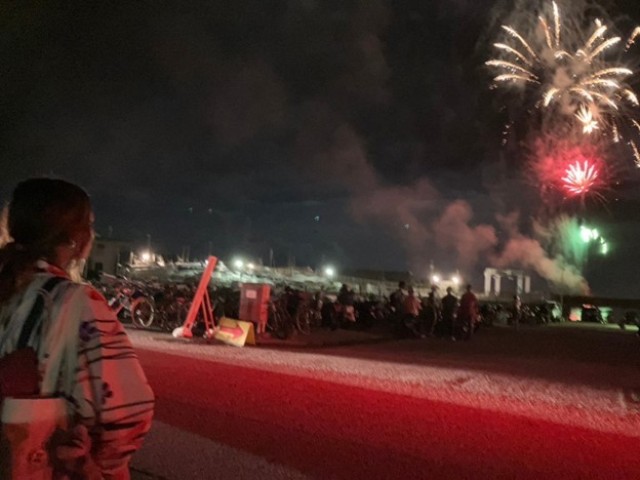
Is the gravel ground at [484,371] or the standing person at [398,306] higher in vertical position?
the standing person at [398,306]

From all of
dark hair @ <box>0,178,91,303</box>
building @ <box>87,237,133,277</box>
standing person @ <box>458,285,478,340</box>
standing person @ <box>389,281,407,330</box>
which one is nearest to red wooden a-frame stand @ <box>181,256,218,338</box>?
standing person @ <box>389,281,407,330</box>

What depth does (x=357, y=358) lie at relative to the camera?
1401 cm

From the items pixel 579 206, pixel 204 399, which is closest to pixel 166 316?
pixel 204 399

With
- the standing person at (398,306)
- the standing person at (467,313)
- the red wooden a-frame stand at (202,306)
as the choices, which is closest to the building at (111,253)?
the standing person at (398,306)

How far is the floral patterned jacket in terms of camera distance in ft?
6.18

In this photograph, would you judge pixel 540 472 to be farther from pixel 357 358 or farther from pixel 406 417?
pixel 357 358

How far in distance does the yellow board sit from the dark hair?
13.4 meters

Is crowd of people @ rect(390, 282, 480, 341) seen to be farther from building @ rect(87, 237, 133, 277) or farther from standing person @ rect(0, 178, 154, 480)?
building @ rect(87, 237, 133, 277)

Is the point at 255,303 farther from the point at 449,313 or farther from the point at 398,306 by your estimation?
the point at 449,313

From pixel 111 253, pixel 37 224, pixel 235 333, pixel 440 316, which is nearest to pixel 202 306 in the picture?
pixel 235 333

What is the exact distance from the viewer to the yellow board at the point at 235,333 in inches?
607

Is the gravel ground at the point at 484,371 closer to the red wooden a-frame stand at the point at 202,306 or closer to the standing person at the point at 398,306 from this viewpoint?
the red wooden a-frame stand at the point at 202,306

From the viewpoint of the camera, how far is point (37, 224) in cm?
210

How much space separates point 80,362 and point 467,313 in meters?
19.8
